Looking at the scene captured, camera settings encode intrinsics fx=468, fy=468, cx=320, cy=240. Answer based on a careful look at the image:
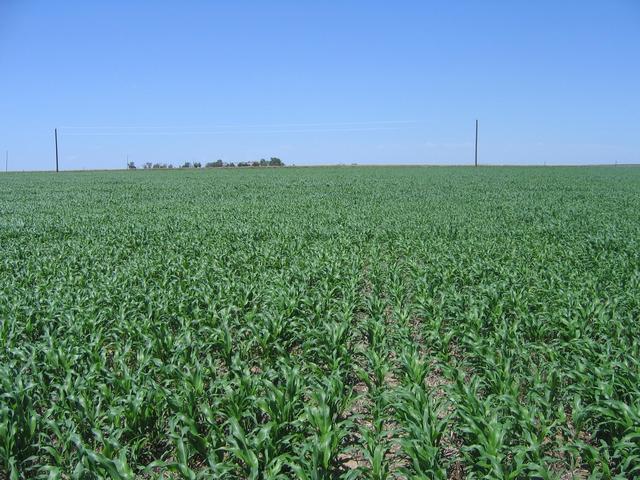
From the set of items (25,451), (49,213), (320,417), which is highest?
(49,213)

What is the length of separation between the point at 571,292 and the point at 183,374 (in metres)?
5.48

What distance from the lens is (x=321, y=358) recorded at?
17.0 ft

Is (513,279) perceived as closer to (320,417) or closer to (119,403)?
(320,417)

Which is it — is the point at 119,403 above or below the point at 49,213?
below

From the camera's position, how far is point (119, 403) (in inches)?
161

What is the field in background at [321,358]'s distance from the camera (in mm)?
3395

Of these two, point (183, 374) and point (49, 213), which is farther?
point (49, 213)

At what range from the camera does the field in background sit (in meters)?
3.39

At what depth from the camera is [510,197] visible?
24984mm

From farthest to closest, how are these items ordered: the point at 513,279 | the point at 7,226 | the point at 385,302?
the point at 7,226
the point at 513,279
the point at 385,302

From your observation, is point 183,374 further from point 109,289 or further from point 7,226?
point 7,226

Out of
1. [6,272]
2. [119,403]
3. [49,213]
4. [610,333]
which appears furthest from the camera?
[49,213]

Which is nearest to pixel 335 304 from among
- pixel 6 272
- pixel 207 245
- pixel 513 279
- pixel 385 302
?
pixel 385 302

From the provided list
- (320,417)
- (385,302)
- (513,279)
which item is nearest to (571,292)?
(513,279)
